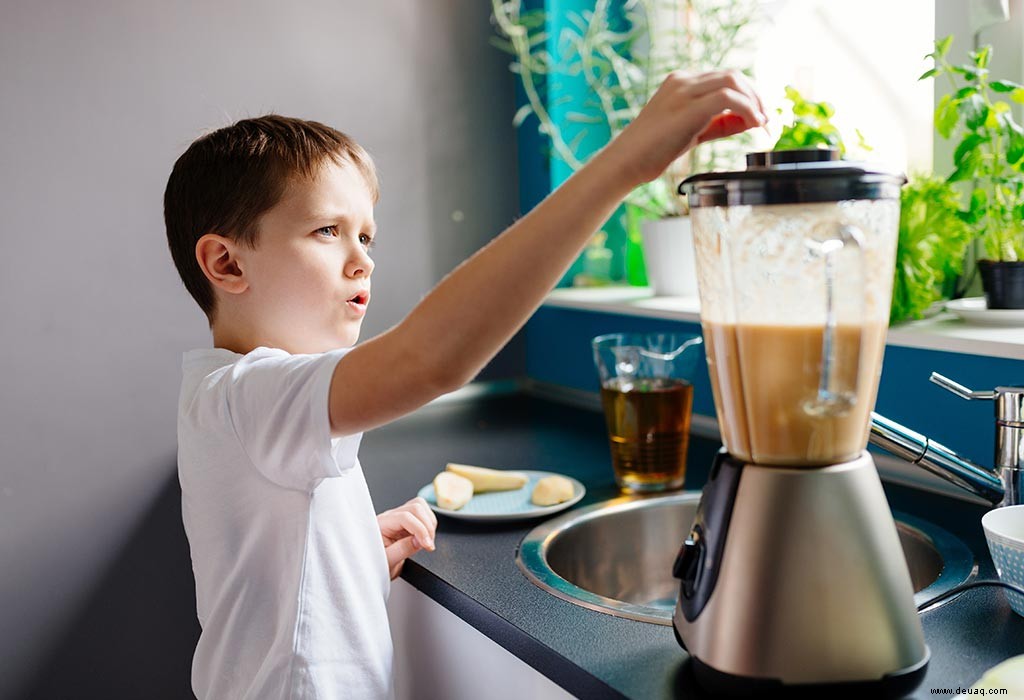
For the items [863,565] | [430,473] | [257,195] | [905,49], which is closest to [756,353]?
[863,565]

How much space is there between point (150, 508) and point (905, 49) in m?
1.42

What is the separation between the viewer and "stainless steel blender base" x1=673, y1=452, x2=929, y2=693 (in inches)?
25.1

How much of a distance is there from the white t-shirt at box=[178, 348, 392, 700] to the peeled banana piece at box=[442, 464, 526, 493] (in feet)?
1.12

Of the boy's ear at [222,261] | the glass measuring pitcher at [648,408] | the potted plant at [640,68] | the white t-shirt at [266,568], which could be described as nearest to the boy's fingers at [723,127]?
the white t-shirt at [266,568]

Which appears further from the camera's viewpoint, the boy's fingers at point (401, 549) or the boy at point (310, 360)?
Answer: the boy's fingers at point (401, 549)

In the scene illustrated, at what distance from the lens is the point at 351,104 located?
5.72ft

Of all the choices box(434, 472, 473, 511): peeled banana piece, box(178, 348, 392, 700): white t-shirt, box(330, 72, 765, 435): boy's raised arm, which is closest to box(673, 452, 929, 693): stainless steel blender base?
box(330, 72, 765, 435): boy's raised arm

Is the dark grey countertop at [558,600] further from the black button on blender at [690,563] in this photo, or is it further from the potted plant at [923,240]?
the potted plant at [923,240]

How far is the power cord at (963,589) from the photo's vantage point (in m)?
0.79

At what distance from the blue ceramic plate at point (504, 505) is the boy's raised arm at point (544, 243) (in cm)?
51

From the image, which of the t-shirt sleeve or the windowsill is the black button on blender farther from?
the windowsill

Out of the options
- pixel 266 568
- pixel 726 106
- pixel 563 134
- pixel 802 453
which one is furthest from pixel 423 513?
pixel 563 134

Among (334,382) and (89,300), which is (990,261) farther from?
(89,300)

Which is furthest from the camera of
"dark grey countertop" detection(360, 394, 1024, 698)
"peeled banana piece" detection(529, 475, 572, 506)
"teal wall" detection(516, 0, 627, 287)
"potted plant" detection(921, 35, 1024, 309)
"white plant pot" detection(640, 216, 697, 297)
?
"teal wall" detection(516, 0, 627, 287)
